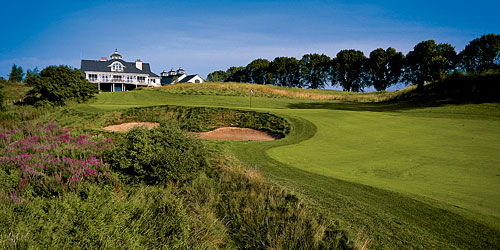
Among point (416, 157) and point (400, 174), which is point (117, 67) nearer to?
point (416, 157)

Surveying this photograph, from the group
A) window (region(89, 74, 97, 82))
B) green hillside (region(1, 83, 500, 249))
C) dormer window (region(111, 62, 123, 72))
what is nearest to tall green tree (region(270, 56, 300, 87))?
dormer window (region(111, 62, 123, 72))

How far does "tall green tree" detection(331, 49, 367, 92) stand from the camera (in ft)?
283

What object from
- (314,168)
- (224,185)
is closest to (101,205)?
(224,185)

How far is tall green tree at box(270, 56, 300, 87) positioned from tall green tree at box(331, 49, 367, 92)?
45.7 ft

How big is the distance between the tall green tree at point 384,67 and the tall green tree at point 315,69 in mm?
15709

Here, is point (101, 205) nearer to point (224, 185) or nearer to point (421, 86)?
point (224, 185)

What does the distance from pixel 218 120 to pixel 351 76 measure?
80.2 meters

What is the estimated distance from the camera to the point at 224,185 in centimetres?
642

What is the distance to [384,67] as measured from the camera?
81875mm

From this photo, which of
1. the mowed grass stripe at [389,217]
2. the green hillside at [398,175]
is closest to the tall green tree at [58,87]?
the green hillside at [398,175]

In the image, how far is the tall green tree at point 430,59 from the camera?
218 ft

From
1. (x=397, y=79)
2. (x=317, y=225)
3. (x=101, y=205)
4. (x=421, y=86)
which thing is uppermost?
(x=397, y=79)

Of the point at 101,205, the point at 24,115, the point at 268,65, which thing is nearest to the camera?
the point at 101,205

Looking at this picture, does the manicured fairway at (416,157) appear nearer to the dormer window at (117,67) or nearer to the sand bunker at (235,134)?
the sand bunker at (235,134)
